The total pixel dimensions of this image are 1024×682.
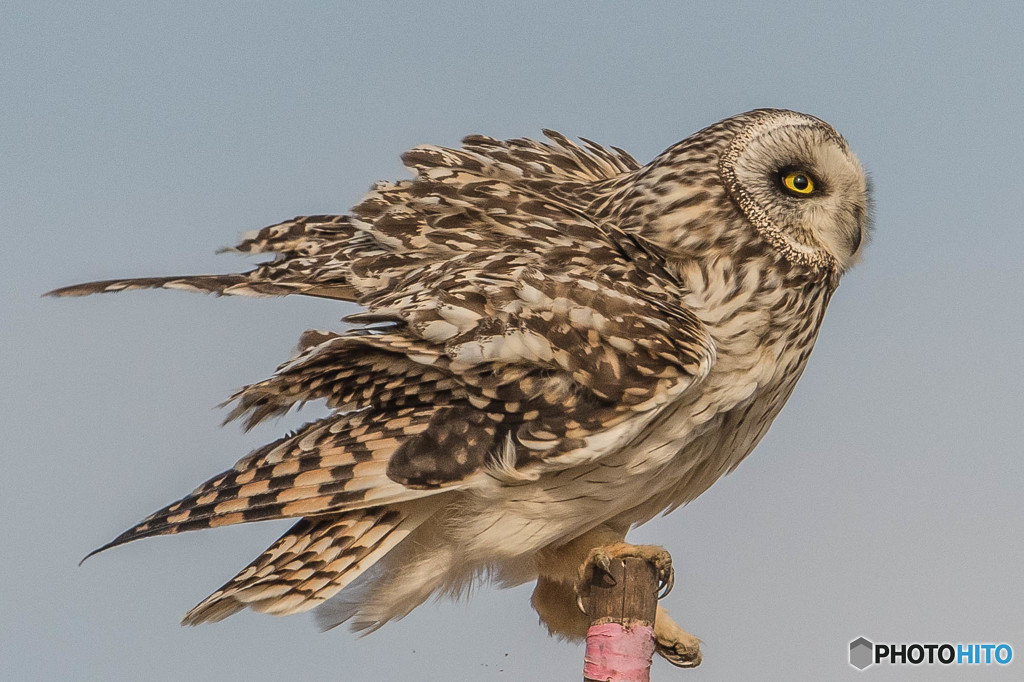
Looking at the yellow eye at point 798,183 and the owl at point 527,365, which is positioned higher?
the yellow eye at point 798,183

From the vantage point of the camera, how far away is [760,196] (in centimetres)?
279

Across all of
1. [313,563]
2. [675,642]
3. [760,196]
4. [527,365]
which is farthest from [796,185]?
[313,563]

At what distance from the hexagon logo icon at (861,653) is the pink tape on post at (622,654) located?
0.97 metres

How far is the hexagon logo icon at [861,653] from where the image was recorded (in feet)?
10.8

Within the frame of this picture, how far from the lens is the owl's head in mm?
2770

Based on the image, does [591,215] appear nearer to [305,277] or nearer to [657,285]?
[657,285]

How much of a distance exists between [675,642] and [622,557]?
1.81ft

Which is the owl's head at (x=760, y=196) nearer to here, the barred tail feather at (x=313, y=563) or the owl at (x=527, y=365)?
the owl at (x=527, y=365)

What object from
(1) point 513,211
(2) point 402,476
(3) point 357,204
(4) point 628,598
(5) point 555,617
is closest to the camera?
(2) point 402,476

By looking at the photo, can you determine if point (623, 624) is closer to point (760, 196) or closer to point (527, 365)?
point (527, 365)

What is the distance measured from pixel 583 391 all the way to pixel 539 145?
111cm

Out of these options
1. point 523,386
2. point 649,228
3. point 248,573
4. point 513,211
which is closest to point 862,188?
point 649,228

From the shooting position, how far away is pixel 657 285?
2695 millimetres

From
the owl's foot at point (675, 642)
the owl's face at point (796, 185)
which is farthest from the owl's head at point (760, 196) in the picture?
the owl's foot at point (675, 642)
